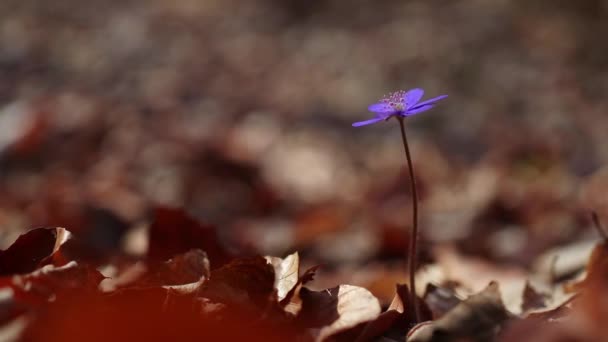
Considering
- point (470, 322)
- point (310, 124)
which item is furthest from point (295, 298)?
point (310, 124)

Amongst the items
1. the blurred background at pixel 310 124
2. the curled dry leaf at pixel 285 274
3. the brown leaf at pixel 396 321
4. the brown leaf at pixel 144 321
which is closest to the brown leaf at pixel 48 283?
the brown leaf at pixel 144 321

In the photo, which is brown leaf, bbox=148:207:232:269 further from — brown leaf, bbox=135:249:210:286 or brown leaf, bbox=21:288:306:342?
brown leaf, bbox=21:288:306:342

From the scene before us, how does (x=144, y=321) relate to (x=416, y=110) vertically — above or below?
below

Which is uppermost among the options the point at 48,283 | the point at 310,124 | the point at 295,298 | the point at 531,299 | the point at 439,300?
the point at 48,283

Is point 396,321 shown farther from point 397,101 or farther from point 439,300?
point 397,101

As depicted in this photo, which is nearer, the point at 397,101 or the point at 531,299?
the point at 397,101

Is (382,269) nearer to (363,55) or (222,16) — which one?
(363,55)

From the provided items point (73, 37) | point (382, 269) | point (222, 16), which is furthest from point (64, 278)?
point (222, 16)

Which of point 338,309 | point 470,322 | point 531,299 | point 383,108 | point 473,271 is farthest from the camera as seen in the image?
point 473,271
